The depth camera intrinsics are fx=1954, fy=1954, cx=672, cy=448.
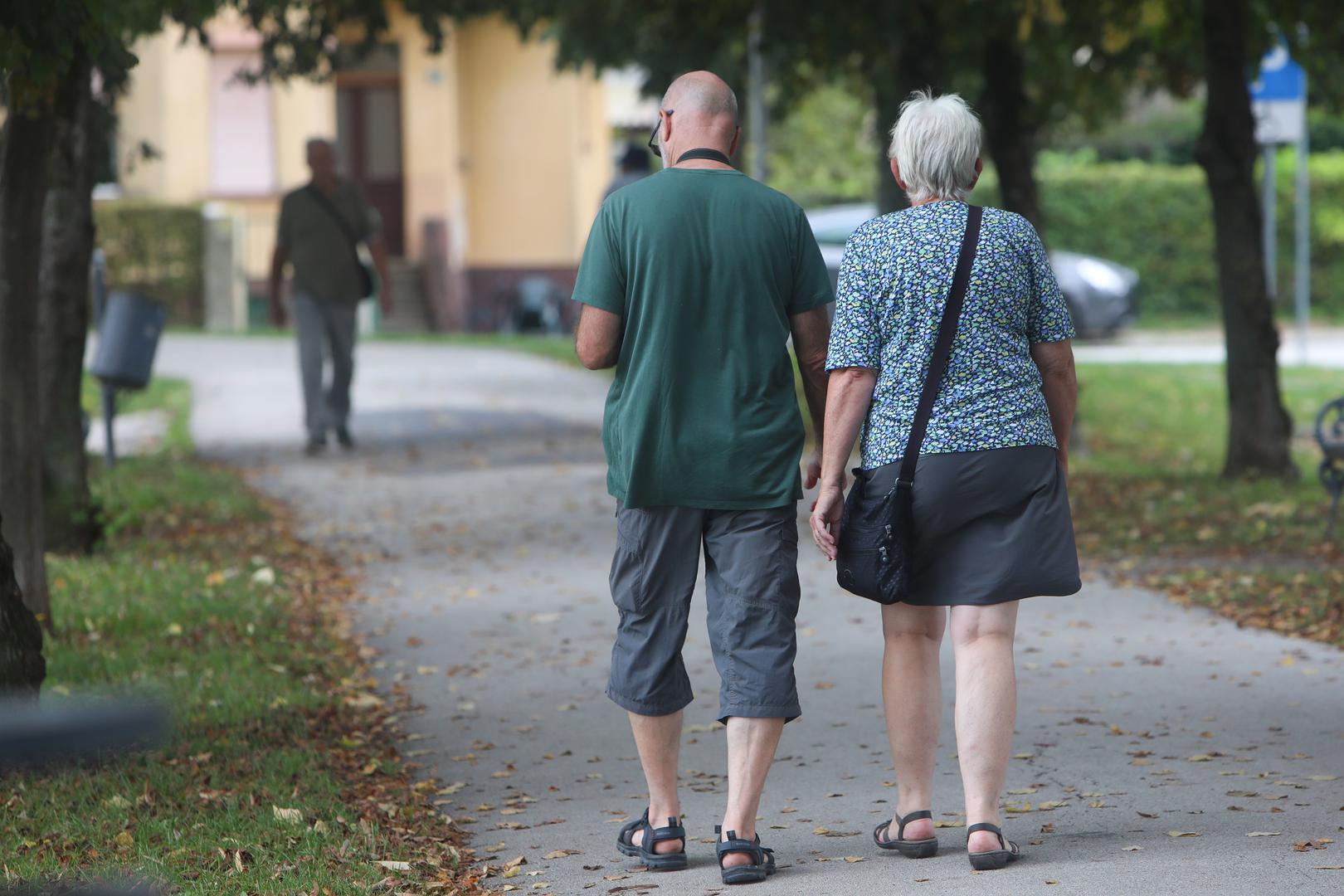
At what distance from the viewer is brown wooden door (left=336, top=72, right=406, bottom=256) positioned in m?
33.0

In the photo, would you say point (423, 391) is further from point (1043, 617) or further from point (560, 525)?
point (1043, 617)

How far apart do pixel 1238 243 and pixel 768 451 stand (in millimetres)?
8293

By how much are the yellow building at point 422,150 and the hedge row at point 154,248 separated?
29.3 inches

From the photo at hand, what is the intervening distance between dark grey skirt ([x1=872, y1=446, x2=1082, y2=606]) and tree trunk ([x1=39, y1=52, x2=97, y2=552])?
617 centimetres

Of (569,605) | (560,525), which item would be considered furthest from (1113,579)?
(560,525)

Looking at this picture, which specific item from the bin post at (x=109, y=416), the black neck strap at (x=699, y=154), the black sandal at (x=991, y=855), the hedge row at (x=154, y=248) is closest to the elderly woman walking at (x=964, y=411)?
the black sandal at (x=991, y=855)

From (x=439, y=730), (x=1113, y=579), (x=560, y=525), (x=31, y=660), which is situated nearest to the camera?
(x=31, y=660)

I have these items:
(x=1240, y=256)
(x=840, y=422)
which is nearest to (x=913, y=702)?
(x=840, y=422)

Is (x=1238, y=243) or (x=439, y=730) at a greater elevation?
(x=1238, y=243)

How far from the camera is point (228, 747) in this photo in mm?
6133

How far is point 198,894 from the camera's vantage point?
4594 millimetres

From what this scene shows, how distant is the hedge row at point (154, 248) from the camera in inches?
1147

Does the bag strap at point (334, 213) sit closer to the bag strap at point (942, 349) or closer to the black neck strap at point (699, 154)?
the black neck strap at point (699, 154)

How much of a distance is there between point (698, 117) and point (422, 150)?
27.4 metres
